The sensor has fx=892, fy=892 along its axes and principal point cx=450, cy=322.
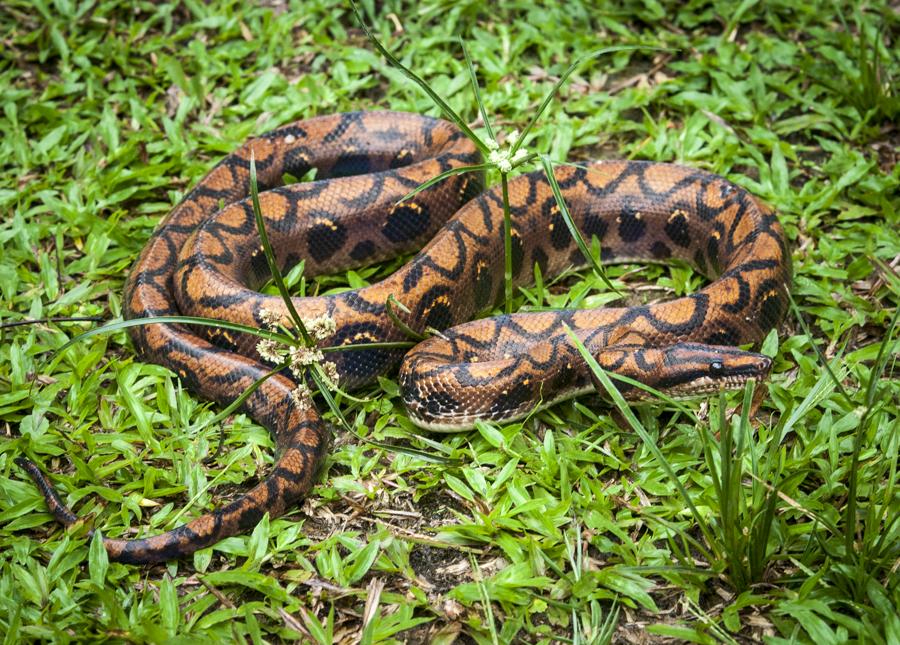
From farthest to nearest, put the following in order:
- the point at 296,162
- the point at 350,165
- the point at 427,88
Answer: the point at 350,165 → the point at 296,162 → the point at 427,88

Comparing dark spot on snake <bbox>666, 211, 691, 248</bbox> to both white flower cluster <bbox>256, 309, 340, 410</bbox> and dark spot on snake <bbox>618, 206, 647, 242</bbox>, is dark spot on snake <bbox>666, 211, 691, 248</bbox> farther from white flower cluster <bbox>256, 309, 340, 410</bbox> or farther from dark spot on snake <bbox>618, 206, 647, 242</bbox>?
white flower cluster <bbox>256, 309, 340, 410</bbox>

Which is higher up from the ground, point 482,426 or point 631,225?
point 631,225

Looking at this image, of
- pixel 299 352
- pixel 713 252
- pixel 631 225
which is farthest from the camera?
pixel 631 225

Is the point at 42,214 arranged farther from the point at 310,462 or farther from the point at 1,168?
the point at 310,462

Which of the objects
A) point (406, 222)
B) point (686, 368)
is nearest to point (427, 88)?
point (406, 222)

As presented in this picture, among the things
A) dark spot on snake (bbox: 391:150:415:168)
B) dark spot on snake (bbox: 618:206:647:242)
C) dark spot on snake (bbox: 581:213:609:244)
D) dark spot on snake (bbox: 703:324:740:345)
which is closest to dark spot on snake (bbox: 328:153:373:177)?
dark spot on snake (bbox: 391:150:415:168)

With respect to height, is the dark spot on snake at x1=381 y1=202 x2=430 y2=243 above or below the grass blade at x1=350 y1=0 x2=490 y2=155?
below

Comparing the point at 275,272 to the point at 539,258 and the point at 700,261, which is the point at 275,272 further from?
the point at 700,261
